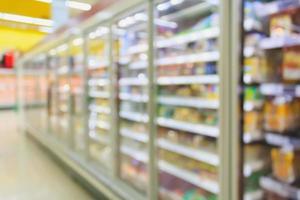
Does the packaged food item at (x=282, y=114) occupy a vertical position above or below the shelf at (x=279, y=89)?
below

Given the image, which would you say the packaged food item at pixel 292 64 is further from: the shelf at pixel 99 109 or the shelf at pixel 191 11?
the shelf at pixel 99 109

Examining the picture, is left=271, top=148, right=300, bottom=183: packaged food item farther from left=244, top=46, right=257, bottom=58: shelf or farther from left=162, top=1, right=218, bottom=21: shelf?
left=162, top=1, right=218, bottom=21: shelf

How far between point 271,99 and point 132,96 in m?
1.64

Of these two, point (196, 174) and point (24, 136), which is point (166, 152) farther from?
point (24, 136)

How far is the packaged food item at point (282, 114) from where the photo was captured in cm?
178

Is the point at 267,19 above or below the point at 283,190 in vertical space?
above

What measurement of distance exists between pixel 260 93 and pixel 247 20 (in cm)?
48

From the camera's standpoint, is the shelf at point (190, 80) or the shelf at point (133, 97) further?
the shelf at point (133, 97)

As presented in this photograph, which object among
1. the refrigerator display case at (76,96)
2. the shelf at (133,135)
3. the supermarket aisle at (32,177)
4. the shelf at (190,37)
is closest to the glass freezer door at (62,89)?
the refrigerator display case at (76,96)

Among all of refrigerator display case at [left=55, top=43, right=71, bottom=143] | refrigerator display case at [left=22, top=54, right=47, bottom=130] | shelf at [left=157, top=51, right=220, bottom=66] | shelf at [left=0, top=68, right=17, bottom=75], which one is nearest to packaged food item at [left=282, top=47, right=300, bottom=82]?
shelf at [left=157, top=51, right=220, bottom=66]

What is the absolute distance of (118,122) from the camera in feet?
9.86

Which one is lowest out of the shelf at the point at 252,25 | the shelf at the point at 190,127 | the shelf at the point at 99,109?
the shelf at the point at 190,127

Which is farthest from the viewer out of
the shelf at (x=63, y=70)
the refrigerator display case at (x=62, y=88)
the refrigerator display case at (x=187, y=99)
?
the shelf at (x=63, y=70)

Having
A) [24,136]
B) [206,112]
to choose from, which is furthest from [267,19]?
[24,136]
